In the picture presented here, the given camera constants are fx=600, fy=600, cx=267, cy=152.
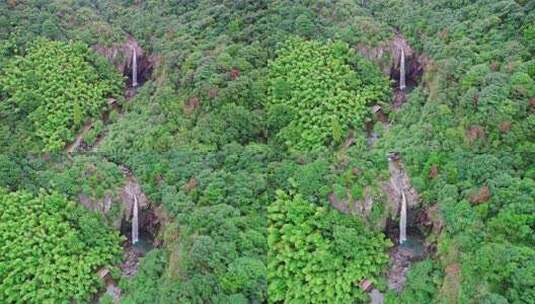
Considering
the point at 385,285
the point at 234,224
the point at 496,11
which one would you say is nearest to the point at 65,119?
the point at 234,224

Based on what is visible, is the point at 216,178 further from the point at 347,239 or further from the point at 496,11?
the point at 496,11

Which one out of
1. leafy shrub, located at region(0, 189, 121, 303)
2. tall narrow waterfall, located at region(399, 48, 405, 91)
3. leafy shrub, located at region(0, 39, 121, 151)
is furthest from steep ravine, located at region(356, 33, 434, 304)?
leafy shrub, located at region(0, 39, 121, 151)

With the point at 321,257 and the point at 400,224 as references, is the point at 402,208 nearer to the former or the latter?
the point at 400,224

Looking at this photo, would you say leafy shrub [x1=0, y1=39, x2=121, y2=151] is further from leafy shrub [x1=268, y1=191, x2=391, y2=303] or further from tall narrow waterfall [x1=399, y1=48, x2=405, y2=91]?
tall narrow waterfall [x1=399, y1=48, x2=405, y2=91]

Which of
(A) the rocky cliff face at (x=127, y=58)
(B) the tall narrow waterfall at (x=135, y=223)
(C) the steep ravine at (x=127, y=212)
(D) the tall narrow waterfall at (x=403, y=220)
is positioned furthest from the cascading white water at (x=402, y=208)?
(A) the rocky cliff face at (x=127, y=58)

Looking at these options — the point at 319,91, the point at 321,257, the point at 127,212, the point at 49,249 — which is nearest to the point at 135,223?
the point at 127,212

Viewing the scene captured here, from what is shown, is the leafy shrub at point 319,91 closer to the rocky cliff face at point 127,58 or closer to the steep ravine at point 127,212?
the steep ravine at point 127,212
